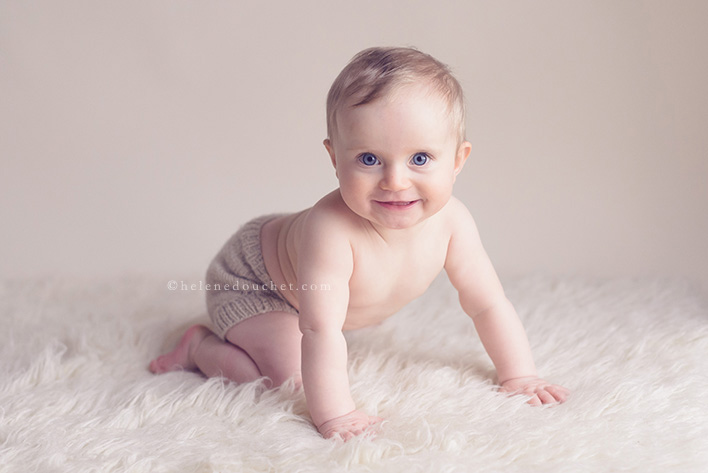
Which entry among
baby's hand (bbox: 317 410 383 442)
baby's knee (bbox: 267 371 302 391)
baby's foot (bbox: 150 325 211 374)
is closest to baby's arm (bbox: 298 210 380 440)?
baby's hand (bbox: 317 410 383 442)

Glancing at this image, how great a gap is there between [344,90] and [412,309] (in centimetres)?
75

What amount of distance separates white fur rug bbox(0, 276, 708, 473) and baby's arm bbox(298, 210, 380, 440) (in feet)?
0.14

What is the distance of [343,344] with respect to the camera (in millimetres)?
1160

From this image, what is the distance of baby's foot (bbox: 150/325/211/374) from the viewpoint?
4.72ft

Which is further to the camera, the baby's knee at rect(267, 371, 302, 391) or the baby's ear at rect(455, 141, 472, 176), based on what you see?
the baby's knee at rect(267, 371, 302, 391)

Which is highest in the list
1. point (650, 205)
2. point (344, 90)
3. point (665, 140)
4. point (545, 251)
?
point (344, 90)

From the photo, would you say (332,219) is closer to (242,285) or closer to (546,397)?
(242,285)

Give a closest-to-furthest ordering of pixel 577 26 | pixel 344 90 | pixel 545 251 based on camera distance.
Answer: pixel 344 90 < pixel 577 26 < pixel 545 251

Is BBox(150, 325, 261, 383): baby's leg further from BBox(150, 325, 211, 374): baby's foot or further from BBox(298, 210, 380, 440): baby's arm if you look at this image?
BBox(298, 210, 380, 440): baby's arm

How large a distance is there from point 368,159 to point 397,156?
5cm

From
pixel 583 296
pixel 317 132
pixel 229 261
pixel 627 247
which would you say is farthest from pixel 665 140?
pixel 229 261

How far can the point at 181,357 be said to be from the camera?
1.45m

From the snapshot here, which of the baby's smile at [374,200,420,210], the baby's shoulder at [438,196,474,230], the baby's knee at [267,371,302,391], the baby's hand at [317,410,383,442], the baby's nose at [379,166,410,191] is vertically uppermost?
the baby's nose at [379,166,410,191]

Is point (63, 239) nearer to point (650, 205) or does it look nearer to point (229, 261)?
point (229, 261)
